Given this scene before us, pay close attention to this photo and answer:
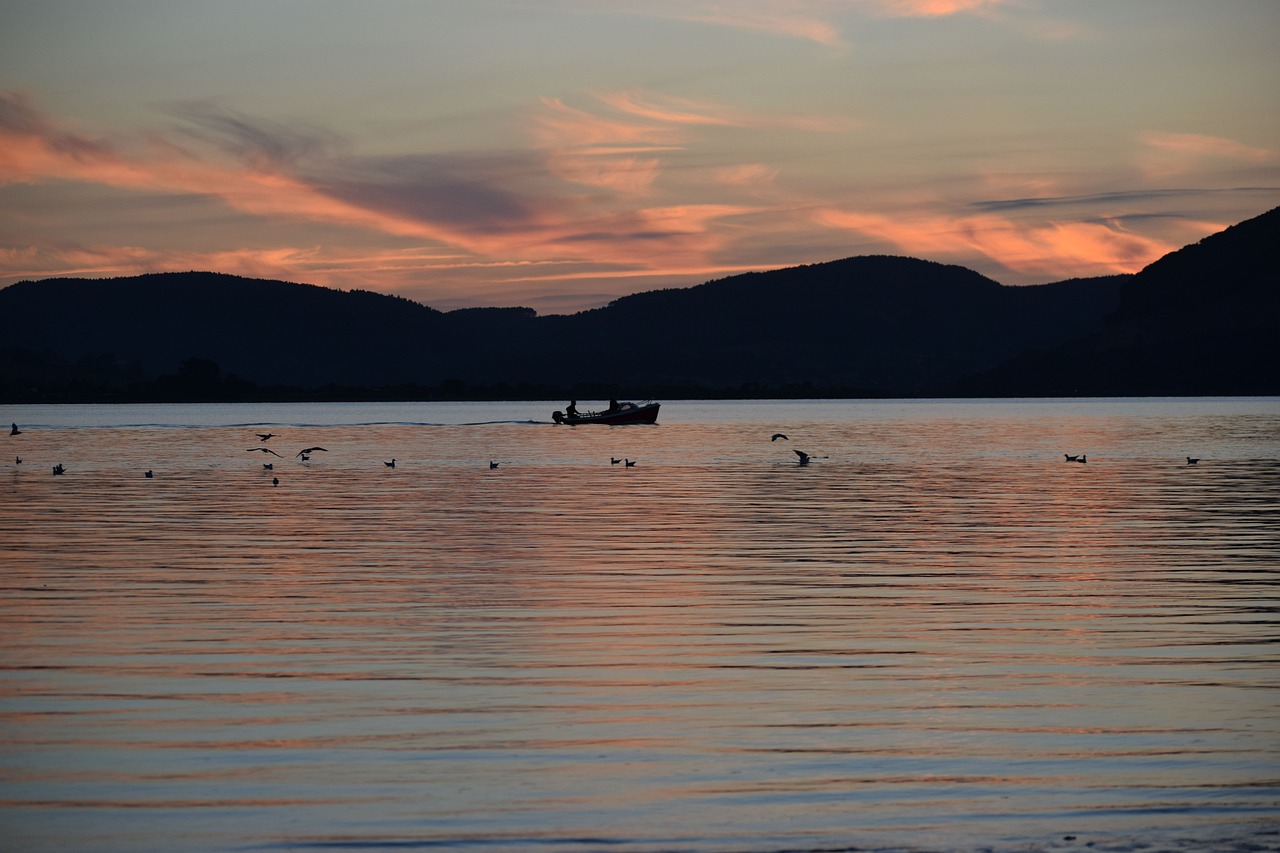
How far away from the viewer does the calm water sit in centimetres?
1086

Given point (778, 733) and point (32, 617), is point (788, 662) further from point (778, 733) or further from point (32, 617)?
point (32, 617)

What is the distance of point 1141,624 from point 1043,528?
15.6 m

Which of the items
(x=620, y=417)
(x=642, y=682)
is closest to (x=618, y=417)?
(x=620, y=417)

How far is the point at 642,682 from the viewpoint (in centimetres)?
1603

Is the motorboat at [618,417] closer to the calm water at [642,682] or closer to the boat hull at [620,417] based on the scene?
the boat hull at [620,417]

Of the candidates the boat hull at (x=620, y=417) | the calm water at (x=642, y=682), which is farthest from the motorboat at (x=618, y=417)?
the calm water at (x=642, y=682)

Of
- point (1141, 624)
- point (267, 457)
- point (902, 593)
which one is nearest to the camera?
point (1141, 624)

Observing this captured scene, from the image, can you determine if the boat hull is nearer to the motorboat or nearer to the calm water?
the motorboat

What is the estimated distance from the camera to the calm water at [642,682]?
10.9m

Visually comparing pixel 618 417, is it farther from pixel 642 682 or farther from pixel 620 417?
pixel 642 682

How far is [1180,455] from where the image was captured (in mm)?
75625

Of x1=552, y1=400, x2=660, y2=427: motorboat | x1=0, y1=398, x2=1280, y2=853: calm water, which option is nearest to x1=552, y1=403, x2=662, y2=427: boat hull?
x1=552, y1=400, x2=660, y2=427: motorboat

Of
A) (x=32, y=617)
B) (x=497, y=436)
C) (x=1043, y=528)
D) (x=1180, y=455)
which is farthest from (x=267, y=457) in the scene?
(x=32, y=617)

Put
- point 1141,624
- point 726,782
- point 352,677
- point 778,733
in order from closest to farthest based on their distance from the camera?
1. point 726,782
2. point 778,733
3. point 352,677
4. point 1141,624
